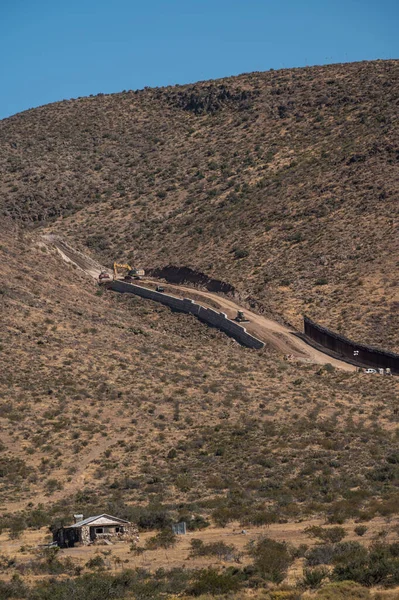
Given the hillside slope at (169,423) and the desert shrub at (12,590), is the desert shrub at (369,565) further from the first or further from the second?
the desert shrub at (12,590)

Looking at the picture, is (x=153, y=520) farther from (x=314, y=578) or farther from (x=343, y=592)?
(x=343, y=592)

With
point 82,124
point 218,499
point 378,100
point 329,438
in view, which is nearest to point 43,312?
point 329,438

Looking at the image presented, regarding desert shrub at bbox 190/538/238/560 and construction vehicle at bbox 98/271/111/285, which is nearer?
desert shrub at bbox 190/538/238/560

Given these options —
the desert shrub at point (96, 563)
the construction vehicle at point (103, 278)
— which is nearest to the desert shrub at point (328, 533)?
the desert shrub at point (96, 563)

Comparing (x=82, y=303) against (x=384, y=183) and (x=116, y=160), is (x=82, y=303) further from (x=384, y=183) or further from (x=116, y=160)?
(x=116, y=160)

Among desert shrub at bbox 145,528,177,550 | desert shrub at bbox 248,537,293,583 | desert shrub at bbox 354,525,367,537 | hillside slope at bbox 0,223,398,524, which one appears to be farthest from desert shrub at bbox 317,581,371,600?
hillside slope at bbox 0,223,398,524

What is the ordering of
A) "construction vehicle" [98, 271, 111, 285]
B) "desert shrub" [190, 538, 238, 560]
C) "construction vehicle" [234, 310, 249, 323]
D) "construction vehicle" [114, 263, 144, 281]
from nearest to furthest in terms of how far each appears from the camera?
"desert shrub" [190, 538, 238, 560], "construction vehicle" [234, 310, 249, 323], "construction vehicle" [98, 271, 111, 285], "construction vehicle" [114, 263, 144, 281]

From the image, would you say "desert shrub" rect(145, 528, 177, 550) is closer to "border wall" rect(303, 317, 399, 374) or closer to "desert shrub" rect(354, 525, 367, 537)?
"desert shrub" rect(354, 525, 367, 537)
